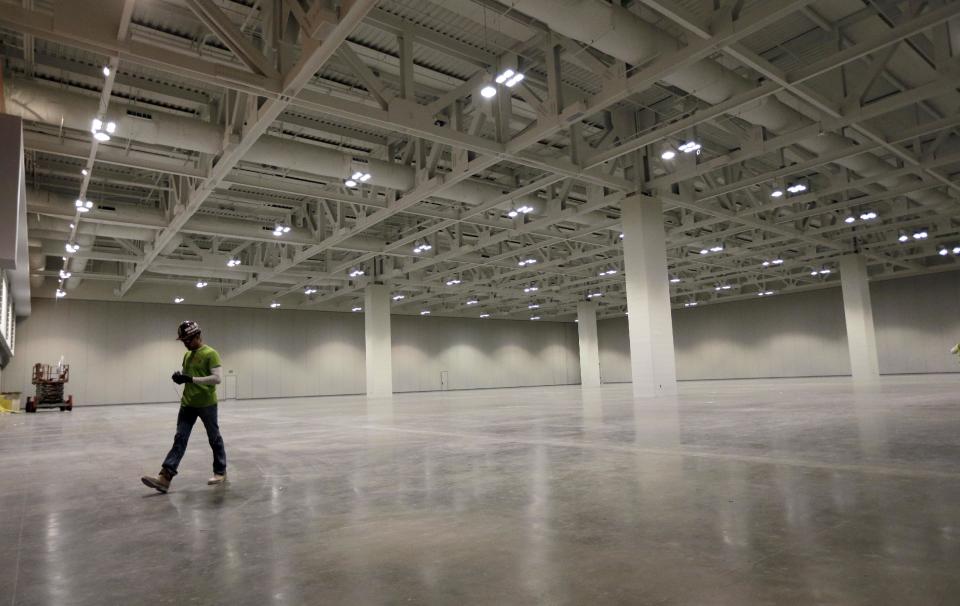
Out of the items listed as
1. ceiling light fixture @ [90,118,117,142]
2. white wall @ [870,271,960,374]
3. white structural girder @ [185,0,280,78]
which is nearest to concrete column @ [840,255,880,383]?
white wall @ [870,271,960,374]

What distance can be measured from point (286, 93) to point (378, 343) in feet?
87.3

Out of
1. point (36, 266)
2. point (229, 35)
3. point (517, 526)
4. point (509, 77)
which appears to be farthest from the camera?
point (36, 266)

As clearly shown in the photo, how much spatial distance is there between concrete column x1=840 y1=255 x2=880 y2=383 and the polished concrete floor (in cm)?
3162

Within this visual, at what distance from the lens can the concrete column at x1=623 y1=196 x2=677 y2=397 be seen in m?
22.6

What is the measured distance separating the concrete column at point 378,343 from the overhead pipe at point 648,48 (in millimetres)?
26710

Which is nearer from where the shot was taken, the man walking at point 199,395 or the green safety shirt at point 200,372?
the man walking at point 199,395

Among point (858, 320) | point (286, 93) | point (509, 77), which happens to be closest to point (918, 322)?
point (858, 320)

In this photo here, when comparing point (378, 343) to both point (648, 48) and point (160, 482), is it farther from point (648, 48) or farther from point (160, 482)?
point (160, 482)

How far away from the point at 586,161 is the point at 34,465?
53.5 feet

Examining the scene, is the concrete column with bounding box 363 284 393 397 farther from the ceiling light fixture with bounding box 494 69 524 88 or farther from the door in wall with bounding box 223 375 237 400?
the ceiling light fixture with bounding box 494 69 524 88

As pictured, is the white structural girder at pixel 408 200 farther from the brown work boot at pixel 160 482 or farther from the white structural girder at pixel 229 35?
the brown work boot at pixel 160 482

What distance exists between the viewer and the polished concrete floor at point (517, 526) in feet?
10.2

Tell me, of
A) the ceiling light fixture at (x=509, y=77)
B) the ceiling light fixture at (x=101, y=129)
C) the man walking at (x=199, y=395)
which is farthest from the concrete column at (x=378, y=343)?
the man walking at (x=199, y=395)

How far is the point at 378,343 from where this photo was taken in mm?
38688
